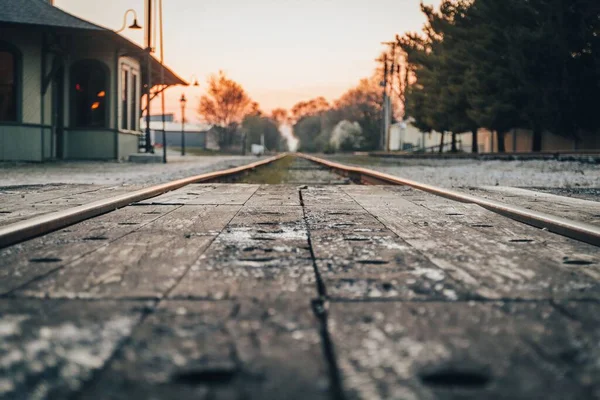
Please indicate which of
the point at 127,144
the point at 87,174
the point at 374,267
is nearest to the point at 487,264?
the point at 374,267

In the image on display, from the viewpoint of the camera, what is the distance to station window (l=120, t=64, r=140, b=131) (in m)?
22.4

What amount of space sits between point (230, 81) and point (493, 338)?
6422 cm

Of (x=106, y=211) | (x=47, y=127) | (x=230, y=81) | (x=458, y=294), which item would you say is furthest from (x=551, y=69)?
(x=230, y=81)

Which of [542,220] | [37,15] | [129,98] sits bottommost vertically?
[542,220]

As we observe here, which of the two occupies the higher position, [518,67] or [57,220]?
[518,67]

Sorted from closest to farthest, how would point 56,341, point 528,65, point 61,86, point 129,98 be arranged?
point 56,341 → point 61,86 → point 528,65 → point 129,98

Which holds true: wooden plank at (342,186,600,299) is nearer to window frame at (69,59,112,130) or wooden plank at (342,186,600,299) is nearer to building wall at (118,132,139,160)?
window frame at (69,59,112,130)

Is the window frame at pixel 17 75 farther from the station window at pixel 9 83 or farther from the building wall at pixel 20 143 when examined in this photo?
the building wall at pixel 20 143

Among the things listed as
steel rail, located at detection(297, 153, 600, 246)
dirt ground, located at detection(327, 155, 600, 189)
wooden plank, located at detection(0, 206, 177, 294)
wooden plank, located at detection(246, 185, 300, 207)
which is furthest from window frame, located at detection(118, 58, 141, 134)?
wooden plank, located at detection(0, 206, 177, 294)

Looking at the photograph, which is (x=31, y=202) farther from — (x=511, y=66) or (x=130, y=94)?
(x=511, y=66)

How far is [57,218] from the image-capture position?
3.52 meters

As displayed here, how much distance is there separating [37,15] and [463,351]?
62.4ft

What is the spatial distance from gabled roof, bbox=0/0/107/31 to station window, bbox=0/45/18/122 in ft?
3.87

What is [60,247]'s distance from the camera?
286 centimetres
